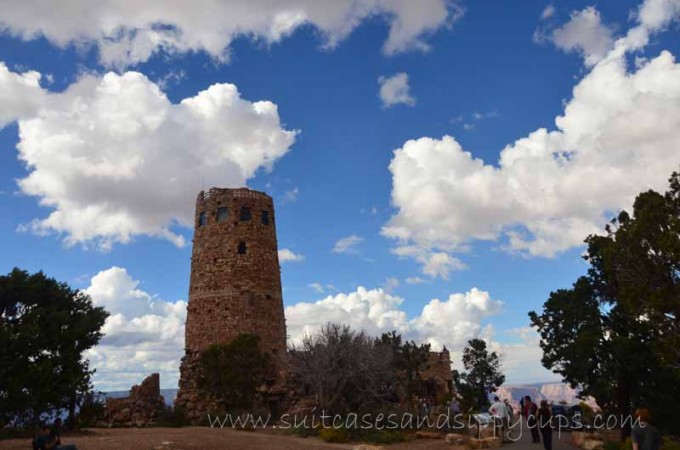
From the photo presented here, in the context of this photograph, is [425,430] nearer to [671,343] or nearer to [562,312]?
[562,312]

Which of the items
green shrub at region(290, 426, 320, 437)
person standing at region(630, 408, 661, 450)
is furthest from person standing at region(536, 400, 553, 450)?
green shrub at region(290, 426, 320, 437)

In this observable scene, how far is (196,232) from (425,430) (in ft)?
63.9

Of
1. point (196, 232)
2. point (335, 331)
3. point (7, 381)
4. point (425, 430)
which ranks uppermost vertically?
point (196, 232)

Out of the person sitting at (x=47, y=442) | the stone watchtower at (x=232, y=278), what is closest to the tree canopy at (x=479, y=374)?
the stone watchtower at (x=232, y=278)

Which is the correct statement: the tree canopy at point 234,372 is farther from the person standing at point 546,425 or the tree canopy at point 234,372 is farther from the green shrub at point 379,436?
the person standing at point 546,425

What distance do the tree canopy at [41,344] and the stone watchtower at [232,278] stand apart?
9.41 meters

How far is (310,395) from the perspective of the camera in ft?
100

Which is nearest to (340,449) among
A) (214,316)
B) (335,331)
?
(335,331)

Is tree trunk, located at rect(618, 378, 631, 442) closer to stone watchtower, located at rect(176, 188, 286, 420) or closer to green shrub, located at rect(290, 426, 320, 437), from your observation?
green shrub, located at rect(290, 426, 320, 437)

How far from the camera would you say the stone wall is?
3044 cm

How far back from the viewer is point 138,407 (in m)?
31.2

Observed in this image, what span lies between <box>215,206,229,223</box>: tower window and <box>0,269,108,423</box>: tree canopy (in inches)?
457

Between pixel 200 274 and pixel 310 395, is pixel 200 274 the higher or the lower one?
the higher one

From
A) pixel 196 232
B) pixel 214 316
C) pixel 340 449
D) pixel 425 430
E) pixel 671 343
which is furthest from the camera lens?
pixel 196 232
